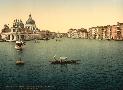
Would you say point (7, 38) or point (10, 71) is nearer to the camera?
point (10, 71)

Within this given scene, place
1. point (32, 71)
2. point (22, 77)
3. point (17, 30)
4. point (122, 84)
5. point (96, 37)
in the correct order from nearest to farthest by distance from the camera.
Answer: point (122, 84) → point (22, 77) → point (32, 71) → point (17, 30) → point (96, 37)

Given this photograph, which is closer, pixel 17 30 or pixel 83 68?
pixel 83 68

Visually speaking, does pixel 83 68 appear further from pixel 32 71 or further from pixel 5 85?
pixel 5 85

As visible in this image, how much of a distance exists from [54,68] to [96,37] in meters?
55.8

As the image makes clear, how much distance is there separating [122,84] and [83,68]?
5729mm

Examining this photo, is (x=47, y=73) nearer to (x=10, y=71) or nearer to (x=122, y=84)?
(x=10, y=71)

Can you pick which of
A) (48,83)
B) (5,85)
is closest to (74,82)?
(48,83)

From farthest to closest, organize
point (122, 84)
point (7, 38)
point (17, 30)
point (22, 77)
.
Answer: point (7, 38)
point (17, 30)
point (22, 77)
point (122, 84)

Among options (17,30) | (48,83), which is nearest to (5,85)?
(48,83)

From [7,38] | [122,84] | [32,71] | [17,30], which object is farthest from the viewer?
[7,38]

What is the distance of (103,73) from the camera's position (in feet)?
66.2

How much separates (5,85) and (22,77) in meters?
2.37

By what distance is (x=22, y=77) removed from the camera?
19203mm

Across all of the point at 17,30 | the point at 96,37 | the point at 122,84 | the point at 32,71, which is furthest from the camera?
the point at 96,37
